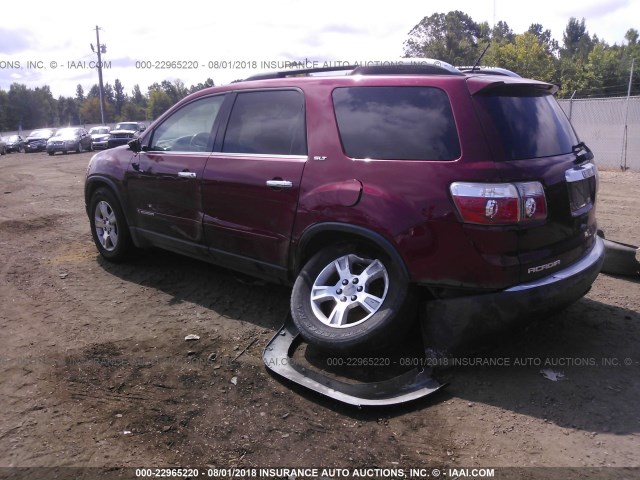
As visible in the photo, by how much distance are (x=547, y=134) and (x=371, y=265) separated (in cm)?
147

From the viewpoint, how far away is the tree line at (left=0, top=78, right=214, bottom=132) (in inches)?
3268

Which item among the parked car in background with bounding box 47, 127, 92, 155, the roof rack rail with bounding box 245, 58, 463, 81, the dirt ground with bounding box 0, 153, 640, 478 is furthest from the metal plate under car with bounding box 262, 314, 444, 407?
the parked car in background with bounding box 47, 127, 92, 155

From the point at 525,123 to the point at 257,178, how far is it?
192 centimetres

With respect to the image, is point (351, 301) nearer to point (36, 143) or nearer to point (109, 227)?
point (109, 227)

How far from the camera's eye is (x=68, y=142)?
31453 mm

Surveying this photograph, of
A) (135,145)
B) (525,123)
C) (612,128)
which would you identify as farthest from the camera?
(612,128)

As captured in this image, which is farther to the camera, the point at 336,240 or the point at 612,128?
the point at 612,128

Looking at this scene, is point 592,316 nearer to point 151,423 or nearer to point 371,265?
point 371,265

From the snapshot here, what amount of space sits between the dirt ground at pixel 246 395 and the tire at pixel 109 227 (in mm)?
674

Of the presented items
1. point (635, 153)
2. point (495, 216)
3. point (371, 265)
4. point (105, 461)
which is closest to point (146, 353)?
point (105, 461)

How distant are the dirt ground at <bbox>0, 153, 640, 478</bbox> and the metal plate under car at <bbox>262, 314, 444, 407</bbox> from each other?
68 mm

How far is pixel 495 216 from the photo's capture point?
3199 mm

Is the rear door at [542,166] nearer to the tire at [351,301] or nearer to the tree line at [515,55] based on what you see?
the tire at [351,301]

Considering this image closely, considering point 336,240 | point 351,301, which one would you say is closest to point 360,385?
point 351,301
